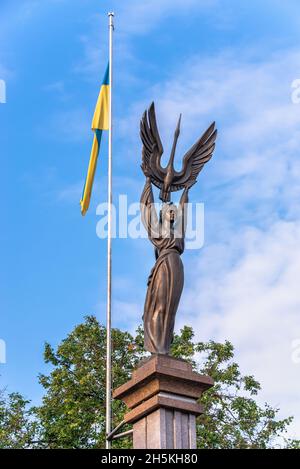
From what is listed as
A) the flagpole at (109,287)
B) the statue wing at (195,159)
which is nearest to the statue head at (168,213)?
the statue wing at (195,159)

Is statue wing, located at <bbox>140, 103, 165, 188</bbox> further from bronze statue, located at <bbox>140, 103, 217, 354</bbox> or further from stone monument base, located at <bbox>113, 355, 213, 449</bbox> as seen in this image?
stone monument base, located at <bbox>113, 355, 213, 449</bbox>

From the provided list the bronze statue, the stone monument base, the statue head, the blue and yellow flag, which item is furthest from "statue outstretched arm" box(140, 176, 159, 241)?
the blue and yellow flag

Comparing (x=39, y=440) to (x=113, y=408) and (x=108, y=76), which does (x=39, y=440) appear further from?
(x=108, y=76)

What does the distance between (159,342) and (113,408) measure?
1259 centimetres

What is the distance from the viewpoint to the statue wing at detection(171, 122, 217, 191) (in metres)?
13.7

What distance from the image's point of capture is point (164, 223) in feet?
43.4

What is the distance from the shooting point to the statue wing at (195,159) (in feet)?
45.1

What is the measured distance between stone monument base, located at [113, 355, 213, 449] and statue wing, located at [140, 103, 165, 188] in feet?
10.4

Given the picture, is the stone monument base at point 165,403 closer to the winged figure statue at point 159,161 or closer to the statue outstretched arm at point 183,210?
the statue outstretched arm at point 183,210

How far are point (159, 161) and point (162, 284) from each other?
2.30 metres

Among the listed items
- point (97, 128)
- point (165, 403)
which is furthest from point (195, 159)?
point (97, 128)

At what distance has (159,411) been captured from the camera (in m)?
11.7

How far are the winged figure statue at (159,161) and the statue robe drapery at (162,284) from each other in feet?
1.80

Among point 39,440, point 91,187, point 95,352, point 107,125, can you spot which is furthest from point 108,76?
point 39,440
